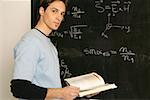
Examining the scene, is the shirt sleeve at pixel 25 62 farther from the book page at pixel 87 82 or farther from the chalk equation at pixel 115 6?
the chalk equation at pixel 115 6

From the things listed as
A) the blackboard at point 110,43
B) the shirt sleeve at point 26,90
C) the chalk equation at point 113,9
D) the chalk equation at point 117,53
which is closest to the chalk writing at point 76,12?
the blackboard at point 110,43

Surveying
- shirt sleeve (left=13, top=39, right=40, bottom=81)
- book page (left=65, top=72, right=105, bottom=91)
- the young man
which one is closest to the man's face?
the young man

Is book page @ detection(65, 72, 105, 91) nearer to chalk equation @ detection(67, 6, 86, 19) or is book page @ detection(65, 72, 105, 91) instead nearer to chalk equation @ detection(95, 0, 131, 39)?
chalk equation @ detection(95, 0, 131, 39)

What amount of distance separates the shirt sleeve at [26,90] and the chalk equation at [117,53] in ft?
2.69

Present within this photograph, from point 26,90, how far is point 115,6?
1086mm

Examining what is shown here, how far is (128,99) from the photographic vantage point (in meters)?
2.01

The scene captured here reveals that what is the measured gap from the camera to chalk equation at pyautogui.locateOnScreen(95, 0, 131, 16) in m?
1.99

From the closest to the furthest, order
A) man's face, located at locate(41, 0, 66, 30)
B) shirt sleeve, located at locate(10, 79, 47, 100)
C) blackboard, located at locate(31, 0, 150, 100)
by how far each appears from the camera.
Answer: shirt sleeve, located at locate(10, 79, 47, 100)
man's face, located at locate(41, 0, 66, 30)
blackboard, located at locate(31, 0, 150, 100)

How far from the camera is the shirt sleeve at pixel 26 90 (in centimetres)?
128

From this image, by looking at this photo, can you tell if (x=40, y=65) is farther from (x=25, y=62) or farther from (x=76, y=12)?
(x=76, y=12)

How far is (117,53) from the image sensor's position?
201 centimetres

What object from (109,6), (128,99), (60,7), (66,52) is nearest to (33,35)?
(60,7)

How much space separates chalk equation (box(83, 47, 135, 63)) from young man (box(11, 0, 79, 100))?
0.57 m

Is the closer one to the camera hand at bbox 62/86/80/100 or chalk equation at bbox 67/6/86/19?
hand at bbox 62/86/80/100
